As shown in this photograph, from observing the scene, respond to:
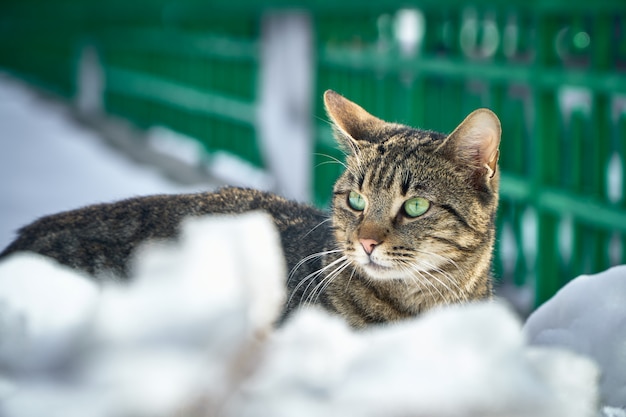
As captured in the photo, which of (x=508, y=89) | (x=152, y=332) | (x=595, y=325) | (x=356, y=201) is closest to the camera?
(x=152, y=332)

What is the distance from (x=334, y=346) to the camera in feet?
3.47

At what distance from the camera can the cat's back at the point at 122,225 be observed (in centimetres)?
261

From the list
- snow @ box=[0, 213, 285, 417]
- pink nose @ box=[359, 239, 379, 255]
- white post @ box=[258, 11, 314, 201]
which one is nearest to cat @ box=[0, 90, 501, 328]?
pink nose @ box=[359, 239, 379, 255]

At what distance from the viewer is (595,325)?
4.95 feet

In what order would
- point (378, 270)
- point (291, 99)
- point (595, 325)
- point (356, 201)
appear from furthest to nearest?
1. point (291, 99)
2. point (356, 201)
3. point (378, 270)
4. point (595, 325)

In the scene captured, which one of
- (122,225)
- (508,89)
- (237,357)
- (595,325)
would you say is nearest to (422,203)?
(122,225)

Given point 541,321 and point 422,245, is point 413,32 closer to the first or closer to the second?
point 422,245

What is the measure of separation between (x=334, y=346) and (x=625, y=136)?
14.6 ft

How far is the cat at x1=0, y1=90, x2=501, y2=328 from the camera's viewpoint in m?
2.68

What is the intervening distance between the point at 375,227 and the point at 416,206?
0.51ft

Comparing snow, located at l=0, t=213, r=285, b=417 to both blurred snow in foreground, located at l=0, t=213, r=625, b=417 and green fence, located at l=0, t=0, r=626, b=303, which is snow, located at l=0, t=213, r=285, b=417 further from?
green fence, located at l=0, t=0, r=626, b=303

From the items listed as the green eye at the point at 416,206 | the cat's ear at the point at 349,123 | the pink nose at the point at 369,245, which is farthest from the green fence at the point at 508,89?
the pink nose at the point at 369,245

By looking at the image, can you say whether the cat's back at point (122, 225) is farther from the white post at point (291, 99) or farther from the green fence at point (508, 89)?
the white post at point (291, 99)

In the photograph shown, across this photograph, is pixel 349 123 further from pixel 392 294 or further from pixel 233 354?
pixel 233 354
